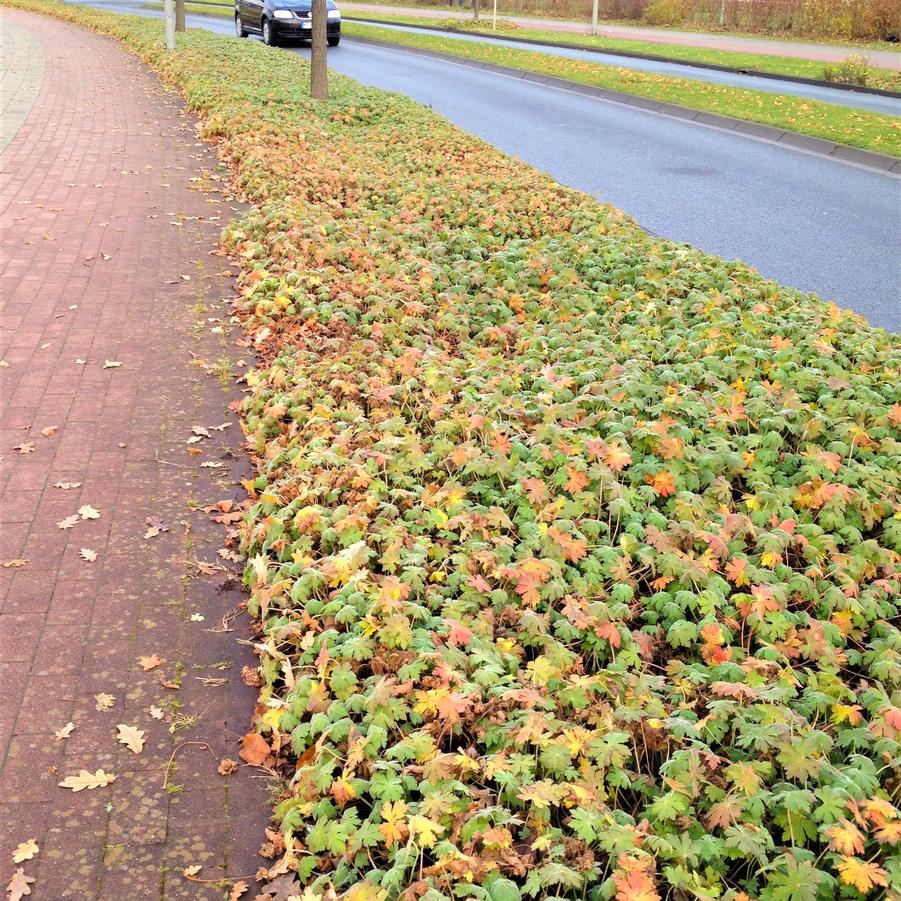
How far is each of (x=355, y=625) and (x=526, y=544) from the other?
905 mm

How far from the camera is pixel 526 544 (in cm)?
411

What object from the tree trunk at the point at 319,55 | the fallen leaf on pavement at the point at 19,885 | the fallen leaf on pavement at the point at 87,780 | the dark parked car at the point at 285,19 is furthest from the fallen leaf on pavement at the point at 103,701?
the dark parked car at the point at 285,19

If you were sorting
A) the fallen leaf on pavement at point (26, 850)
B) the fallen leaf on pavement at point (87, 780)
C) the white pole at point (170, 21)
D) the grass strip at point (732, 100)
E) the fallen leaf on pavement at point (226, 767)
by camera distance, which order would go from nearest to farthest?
the fallen leaf on pavement at point (26, 850), the fallen leaf on pavement at point (87, 780), the fallen leaf on pavement at point (226, 767), the grass strip at point (732, 100), the white pole at point (170, 21)

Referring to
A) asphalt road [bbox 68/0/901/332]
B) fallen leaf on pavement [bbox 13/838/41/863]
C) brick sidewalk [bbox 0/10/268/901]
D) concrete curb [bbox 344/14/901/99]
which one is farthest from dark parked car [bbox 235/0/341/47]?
→ fallen leaf on pavement [bbox 13/838/41/863]

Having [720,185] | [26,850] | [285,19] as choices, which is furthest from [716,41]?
[26,850]

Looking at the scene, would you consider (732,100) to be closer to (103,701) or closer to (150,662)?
(150,662)

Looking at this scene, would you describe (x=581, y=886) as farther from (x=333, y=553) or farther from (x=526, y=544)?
(x=333, y=553)

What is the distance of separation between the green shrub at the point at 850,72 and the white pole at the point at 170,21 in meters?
14.8

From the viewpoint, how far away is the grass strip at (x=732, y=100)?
14.2 meters

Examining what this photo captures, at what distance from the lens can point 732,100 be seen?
17.2 metres

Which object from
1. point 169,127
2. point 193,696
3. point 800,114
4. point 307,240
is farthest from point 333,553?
point 800,114

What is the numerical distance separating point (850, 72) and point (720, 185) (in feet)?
44.3

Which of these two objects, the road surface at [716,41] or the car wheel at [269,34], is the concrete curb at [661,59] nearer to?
the road surface at [716,41]

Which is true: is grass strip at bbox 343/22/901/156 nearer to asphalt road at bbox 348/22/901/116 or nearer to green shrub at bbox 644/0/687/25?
asphalt road at bbox 348/22/901/116
